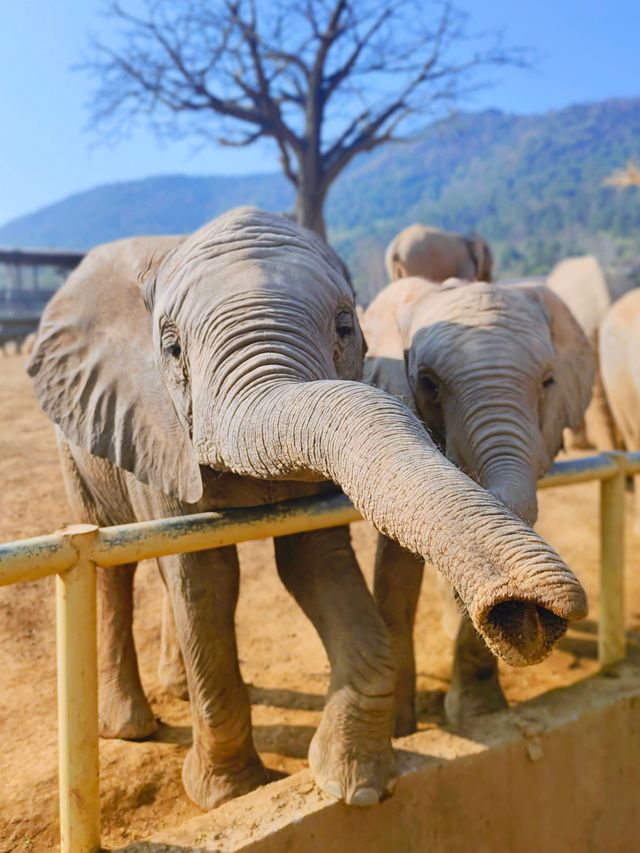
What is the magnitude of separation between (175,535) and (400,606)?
1026 mm

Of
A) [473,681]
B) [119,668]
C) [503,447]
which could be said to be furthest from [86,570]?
[473,681]

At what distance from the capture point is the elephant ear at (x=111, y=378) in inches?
81.0

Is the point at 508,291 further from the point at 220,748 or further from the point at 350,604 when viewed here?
the point at 220,748

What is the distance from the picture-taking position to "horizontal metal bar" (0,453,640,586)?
159cm

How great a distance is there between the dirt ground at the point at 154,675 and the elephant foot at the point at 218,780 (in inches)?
2.6

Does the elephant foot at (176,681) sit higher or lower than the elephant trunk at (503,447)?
lower

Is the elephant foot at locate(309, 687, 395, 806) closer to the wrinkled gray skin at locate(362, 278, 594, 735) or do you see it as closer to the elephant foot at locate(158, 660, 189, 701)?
the wrinkled gray skin at locate(362, 278, 594, 735)

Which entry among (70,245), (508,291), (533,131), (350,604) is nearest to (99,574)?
(350,604)

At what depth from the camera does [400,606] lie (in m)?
2.60

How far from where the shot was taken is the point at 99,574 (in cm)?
284

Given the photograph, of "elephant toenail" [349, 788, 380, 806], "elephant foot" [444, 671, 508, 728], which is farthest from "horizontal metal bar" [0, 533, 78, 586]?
"elephant foot" [444, 671, 508, 728]

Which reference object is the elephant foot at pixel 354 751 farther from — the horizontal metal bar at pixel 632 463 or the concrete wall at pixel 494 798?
the horizontal metal bar at pixel 632 463

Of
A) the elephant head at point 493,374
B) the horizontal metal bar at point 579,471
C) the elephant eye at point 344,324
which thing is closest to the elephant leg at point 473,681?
the horizontal metal bar at point 579,471

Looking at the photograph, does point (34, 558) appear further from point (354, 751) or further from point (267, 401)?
point (354, 751)
